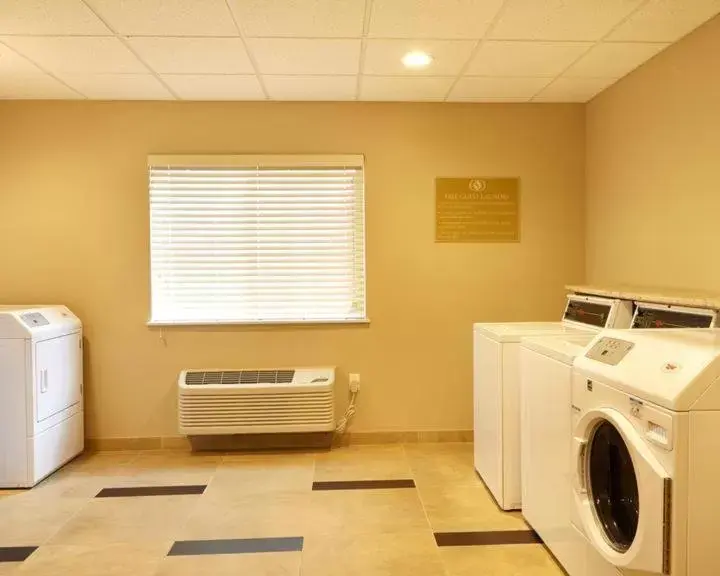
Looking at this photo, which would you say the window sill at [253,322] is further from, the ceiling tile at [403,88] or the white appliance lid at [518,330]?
the ceiling tile at [403,88]

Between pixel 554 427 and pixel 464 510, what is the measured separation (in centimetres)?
85

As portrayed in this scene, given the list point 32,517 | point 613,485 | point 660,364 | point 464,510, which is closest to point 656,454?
point 660,364

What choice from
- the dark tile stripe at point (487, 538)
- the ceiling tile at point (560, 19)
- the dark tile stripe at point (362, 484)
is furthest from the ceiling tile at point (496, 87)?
the dark tile stripe at point (487, 538)

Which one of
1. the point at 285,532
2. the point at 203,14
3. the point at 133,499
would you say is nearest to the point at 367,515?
the point at 285,532

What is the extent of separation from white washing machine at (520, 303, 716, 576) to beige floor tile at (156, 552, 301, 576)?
3.47ft

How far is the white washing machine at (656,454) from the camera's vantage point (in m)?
1.51

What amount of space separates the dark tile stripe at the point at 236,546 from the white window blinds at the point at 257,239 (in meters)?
1.59

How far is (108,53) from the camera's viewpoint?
2.94 m

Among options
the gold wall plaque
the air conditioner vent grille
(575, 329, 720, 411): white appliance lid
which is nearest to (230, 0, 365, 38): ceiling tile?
the gold wall plaque

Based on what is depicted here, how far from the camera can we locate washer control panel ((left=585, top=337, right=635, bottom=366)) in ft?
6.13

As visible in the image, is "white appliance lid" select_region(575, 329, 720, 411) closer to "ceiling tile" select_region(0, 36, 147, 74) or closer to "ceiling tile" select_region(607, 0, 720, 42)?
"ceiling tile" select_region(607, 0, 720, 42)

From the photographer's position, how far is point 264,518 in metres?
2.76

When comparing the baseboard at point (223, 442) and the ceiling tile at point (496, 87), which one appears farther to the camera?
the baseboard at point (223, 442)

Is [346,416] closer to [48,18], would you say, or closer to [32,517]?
[32,517]
